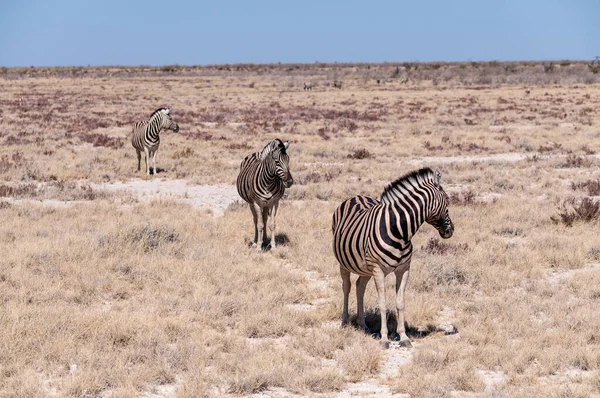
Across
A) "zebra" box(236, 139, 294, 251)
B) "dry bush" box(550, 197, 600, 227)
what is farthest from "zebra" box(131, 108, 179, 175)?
"dry bush" box(550, 197, 600, 227)

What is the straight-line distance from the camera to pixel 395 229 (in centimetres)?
674

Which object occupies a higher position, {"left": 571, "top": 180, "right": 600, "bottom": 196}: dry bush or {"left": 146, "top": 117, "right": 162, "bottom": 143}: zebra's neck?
{"left": 146, "top": 117, "right": 162, "bottom": 143}: zebra's neck

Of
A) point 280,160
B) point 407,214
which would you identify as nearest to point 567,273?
point 407,214

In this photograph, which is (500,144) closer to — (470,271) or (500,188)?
(500,188)

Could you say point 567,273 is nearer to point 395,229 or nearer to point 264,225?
point 395,229

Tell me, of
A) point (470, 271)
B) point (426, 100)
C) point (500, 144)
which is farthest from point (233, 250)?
point (426, 100)

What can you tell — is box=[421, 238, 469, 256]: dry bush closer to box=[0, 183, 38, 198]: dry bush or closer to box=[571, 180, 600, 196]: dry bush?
box=[571, 180, 600, 196]: dry bush

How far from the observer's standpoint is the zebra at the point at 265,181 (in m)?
10.6

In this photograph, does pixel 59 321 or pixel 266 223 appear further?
pixel 266 223

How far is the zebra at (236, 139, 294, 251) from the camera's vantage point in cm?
1056

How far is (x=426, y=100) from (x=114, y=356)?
46.0 meters

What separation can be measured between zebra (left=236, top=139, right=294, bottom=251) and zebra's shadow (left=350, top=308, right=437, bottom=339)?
2.91 metres

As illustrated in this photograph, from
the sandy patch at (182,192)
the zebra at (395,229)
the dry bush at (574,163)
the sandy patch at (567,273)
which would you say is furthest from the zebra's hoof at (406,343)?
the dry bush at (574,163)

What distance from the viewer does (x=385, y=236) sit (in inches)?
265
